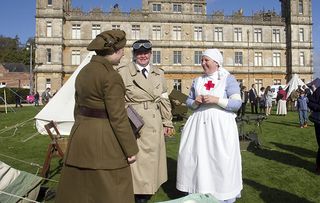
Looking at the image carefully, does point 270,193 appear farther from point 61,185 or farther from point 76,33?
point 76,33

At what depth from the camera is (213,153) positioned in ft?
12.3

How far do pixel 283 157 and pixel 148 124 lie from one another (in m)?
4.69

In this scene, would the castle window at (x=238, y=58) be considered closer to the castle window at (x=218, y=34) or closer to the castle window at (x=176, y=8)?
the castle window at (x=218, y=34)

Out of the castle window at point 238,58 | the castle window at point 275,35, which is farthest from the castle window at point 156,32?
the castle window at point 275,35

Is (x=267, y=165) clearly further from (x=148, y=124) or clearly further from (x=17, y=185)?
(x=17, y=185)

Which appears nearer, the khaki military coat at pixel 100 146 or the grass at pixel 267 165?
the khaki military coat at pixel 100 146

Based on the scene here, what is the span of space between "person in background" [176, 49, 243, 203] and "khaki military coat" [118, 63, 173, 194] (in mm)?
273

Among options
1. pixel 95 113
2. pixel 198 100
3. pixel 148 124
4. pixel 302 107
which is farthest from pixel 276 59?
pixel 95 113

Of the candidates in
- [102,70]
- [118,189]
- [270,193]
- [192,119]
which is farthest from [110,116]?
[270,193]

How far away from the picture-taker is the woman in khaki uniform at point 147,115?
3852mm

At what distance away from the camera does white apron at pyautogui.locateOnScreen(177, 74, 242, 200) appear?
3711 mm

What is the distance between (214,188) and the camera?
12.3 ft

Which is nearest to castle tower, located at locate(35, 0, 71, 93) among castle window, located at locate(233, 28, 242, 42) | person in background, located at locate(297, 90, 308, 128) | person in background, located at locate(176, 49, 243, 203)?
castle window, located at locate(233, 28, 242, 42)

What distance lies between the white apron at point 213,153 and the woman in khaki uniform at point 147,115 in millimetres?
307
